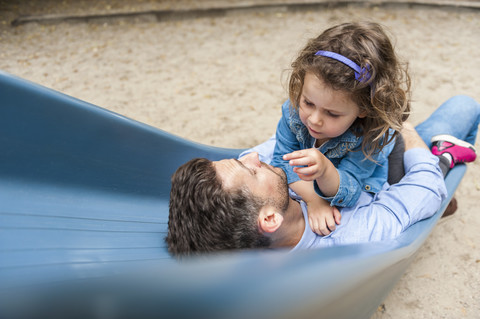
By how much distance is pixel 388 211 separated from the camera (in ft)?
5.02

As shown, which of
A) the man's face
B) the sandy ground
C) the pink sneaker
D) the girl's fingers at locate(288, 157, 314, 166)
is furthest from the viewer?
the sandy ground

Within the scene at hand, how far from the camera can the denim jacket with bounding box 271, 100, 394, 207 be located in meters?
1.48

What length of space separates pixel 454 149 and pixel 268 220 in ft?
3.54

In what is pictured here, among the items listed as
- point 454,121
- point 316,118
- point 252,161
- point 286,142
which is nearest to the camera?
point 316,118

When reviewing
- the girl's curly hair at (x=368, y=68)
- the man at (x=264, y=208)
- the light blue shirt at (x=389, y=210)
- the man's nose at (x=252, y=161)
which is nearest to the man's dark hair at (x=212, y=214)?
the man at (x=264, y=208)

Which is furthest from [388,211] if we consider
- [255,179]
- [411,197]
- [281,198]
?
[255,179]

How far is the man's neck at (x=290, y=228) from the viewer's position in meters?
1.42

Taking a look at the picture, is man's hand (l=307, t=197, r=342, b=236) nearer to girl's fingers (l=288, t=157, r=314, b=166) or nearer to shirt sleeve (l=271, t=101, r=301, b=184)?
shirt sleeve (l=271, t=101, r=301, b=184)

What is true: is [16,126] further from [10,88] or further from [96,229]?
[96,229]

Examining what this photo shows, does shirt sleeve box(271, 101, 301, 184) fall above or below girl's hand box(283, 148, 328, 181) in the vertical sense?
below

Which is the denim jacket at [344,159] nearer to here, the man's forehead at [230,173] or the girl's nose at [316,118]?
the girl's nose at [316,118]

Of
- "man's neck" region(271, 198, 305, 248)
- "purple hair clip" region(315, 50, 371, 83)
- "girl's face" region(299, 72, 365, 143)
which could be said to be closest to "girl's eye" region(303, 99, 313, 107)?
"girl's face" region(299, 72, 365, 143)

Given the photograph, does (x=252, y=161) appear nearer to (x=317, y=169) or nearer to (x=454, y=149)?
(x=317, y=169)

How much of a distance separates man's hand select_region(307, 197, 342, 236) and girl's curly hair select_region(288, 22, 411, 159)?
255 mm
